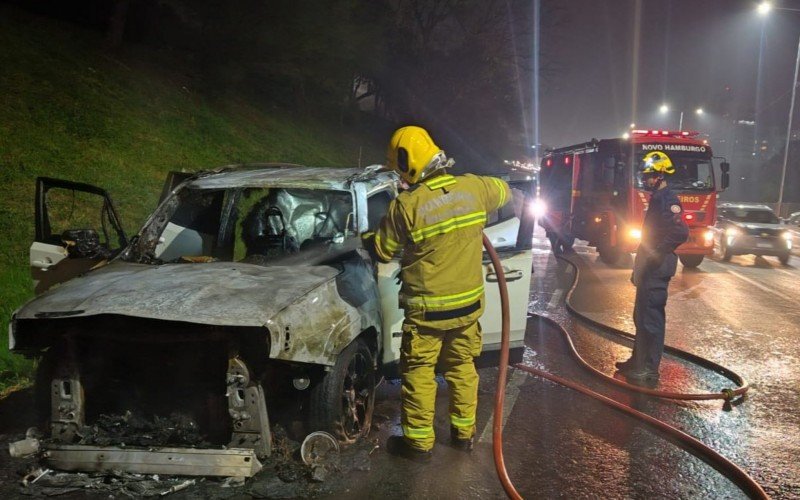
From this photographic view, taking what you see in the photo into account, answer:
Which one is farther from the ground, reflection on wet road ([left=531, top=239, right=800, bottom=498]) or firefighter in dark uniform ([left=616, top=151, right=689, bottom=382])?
firefighter in dark uniform ([left=616, top=151, right=689, bottom=382])

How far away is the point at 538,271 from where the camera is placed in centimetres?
1184

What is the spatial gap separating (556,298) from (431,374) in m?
5.87

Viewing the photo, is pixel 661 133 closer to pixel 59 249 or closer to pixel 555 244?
pixel 555 244

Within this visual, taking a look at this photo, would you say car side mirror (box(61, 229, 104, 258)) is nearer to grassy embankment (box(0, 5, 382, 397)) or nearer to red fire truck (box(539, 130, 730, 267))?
grassy embankment (box(0, 5, 382, 397))

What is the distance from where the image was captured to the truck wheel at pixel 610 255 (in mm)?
12719

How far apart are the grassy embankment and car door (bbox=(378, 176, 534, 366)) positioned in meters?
2.97

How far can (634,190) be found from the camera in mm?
12227

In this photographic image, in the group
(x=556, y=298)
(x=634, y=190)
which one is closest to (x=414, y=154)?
(x=556, y=298)

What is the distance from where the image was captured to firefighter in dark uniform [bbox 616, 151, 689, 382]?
5.21 metres

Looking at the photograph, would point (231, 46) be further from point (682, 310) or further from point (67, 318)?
point (67, 318)

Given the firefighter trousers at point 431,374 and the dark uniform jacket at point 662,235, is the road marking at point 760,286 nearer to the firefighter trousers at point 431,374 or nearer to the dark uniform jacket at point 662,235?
the dark uniform jacket at point 662,235

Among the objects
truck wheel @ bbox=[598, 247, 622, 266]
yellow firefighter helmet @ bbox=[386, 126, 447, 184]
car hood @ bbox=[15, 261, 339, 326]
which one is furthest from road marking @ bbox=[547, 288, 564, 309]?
car hood @ bbox=[15, 261, 339, 326]

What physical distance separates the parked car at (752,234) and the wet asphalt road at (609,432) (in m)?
6.57

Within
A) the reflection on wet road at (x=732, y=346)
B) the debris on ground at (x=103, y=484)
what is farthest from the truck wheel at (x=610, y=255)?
the debris on ground at (x=103, y=484)
